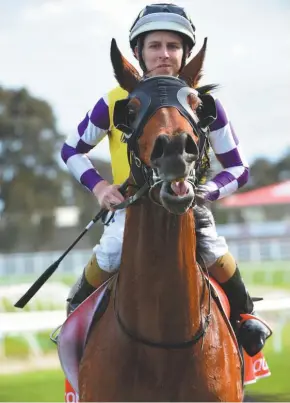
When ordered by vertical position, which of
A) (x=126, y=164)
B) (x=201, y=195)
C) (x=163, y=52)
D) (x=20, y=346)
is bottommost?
(x=20, y=346)

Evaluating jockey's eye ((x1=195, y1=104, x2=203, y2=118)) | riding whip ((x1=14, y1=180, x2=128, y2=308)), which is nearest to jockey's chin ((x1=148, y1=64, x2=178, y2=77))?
jockey's eye ((x1=195, y1=104, x2=203, y2=118))

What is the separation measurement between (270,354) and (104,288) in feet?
21.6

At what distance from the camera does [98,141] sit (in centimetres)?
407

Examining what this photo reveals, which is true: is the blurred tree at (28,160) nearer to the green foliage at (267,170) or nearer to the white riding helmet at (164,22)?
the green foliage at (267,170)

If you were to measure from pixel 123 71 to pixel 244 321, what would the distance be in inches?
57.6

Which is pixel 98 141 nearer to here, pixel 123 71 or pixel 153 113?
pixel 123 71

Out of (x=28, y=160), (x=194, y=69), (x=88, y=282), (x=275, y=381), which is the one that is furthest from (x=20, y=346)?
(x=28, y=160)

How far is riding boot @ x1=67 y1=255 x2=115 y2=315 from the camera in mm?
4012

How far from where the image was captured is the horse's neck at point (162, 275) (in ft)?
10.8

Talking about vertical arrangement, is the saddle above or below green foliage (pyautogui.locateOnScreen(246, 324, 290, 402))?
above

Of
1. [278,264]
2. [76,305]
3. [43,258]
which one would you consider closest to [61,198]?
[43,258]

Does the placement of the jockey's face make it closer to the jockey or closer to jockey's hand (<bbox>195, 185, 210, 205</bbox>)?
the jockey

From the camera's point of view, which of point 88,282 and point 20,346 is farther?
point 20,346

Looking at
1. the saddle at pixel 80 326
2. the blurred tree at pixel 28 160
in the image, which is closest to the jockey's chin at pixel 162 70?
the saddle at pixel 80 326
